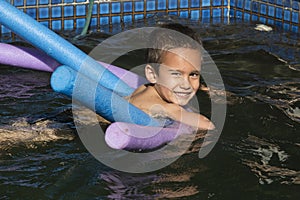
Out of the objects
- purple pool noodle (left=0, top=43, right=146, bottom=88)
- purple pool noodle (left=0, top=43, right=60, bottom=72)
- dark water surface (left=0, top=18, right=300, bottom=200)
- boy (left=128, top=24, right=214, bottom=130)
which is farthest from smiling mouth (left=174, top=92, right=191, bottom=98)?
purple pool noodle (left=0, top=43, right=60, bottom=72)

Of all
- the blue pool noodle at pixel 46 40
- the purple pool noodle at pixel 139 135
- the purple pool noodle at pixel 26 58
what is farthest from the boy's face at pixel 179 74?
the purple pool noodle at pixel 26 58

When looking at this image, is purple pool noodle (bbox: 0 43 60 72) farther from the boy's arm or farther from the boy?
the boy's arm

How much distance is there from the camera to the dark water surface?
2.94m

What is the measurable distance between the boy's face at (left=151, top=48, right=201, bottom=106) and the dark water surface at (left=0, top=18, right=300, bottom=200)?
0.95 ft

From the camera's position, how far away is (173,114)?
3.49 m

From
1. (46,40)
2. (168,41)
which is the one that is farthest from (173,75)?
(46,40)

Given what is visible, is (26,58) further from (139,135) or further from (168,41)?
(139,135)

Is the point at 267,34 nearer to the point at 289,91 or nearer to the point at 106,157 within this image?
the point at 289,91

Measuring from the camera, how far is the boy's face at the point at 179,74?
343 cm

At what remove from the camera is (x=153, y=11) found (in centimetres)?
609

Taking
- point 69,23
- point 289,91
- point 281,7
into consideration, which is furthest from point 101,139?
point 281,7

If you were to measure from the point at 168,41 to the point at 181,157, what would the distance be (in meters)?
0.60

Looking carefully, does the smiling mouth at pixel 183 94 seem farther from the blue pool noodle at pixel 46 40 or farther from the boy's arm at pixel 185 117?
the blue pool noodle at pixel 46 40

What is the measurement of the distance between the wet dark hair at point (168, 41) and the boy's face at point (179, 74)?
0.09 ft
